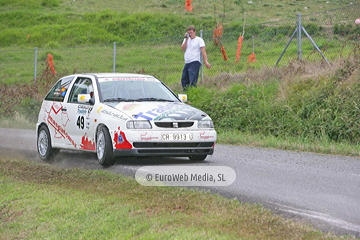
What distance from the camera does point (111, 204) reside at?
22.6ft

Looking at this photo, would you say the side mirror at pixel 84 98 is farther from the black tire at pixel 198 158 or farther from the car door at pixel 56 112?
the black tire at pixel 198 158

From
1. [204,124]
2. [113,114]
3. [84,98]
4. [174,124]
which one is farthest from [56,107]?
[204,124]

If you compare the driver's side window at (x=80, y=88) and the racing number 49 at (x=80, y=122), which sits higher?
the driver's side window at (x=80, y=88)

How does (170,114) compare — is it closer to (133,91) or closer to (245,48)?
(133,91)

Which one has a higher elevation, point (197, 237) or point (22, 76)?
point (197, 237)

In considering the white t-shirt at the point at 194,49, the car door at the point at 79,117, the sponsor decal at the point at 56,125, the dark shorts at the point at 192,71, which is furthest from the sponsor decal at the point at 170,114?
the dark shorts at the point at 192,71

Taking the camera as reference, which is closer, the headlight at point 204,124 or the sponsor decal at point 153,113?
the sponsor decal at point 153,113

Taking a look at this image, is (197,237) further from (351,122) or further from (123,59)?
(123,59)

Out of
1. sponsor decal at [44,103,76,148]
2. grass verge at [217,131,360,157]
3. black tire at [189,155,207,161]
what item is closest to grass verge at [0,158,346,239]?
black tire at [189,155,207,161]

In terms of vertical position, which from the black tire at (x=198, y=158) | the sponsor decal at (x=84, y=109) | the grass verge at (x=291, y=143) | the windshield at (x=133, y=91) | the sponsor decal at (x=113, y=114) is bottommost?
the grass verge at (x=291, y=143)

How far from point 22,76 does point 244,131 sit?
1580 cm

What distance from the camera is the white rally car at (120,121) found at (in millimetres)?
9172

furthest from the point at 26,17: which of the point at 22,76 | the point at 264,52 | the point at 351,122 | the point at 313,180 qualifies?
the point at 313,180

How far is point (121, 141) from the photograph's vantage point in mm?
9117
